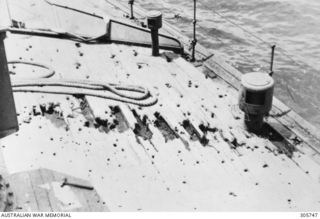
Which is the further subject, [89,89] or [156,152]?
[89,89]

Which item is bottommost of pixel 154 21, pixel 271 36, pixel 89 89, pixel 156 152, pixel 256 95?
pixel 271 36

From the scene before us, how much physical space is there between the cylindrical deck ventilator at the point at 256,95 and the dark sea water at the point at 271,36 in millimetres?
4286

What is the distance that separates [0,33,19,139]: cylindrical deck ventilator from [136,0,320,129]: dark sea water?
6365 millimetres

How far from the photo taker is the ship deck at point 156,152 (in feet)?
15.6

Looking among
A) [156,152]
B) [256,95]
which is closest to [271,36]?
[256,95]

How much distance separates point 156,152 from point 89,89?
1.85 meters

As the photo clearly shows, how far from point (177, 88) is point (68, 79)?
1.72 meters

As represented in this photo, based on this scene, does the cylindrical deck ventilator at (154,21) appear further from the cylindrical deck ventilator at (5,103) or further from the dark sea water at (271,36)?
the cylindrical deck ventilator at (5,103)

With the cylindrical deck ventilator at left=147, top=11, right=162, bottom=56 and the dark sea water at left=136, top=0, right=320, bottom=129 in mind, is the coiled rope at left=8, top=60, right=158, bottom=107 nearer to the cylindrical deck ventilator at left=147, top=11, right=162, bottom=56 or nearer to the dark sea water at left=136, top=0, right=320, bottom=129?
the cylindrical deck ventilator at left=147, top=11, right=162, bottom=56

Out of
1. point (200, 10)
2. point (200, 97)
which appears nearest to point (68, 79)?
point (200, 97)

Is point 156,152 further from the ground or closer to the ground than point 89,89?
closer to the ground

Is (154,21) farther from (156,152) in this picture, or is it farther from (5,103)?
(5,103)

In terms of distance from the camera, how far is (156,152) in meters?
5.43

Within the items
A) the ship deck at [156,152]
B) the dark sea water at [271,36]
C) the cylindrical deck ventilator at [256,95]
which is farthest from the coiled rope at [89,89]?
the dark sea water at [271,36]
